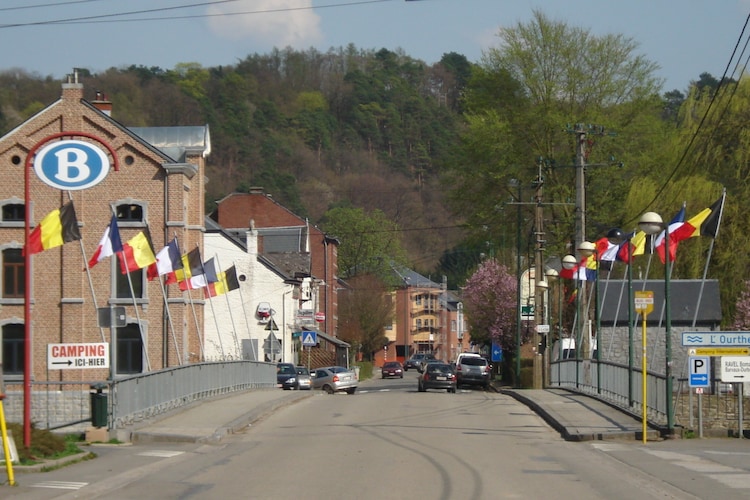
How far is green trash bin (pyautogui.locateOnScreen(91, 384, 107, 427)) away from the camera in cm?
1984

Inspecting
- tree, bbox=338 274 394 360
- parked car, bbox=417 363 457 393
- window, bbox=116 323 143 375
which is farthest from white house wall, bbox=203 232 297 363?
tree, bbox=338 274 394 360

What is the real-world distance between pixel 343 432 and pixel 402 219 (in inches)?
4129

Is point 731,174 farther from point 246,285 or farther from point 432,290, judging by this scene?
point 432,290

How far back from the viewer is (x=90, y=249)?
45688 mm

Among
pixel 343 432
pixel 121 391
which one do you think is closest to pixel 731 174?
pixel 343 432

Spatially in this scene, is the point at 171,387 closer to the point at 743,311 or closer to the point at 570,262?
the point at 570,262

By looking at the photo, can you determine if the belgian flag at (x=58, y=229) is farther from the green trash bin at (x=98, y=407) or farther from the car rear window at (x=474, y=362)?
the car rear window at (x=474, y=362)

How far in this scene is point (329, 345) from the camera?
80688 mm

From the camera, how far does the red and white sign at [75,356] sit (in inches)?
755

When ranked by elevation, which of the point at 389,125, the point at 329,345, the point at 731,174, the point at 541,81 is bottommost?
the point at 329,345

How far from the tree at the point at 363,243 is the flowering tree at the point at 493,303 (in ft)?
120

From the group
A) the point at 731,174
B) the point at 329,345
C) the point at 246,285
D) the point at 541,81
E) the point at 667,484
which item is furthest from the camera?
the point at 329,345

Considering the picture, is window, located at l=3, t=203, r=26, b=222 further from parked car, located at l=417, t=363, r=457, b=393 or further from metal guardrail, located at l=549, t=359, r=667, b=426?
metal guardrail, located at l=549, t=359, r=667, b=426

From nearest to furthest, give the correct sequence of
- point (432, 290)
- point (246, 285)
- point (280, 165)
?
point (246, 285) → point (432, 290) → point (280, 165)
